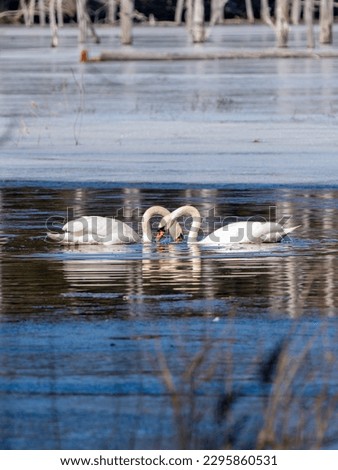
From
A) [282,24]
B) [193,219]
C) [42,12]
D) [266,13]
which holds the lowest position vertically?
[193,219]

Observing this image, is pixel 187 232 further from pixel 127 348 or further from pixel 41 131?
pixel 41 131

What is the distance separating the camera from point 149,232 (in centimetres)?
1152

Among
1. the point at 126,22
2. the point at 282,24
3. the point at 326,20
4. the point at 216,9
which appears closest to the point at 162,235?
the point at 282,24

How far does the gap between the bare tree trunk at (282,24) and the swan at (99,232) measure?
41.8m

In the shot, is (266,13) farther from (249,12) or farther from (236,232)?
(236,232)

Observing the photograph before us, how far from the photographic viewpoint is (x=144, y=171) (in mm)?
16984

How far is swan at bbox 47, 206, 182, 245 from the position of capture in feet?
37.0

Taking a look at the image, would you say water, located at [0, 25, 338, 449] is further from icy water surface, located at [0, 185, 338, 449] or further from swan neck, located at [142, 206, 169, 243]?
swan neck, located at [142, 206, 169, 243]

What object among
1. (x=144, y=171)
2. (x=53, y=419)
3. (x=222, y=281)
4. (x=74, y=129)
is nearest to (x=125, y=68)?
(x=74, y=129)

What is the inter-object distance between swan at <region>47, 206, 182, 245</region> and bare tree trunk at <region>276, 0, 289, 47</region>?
4177 cm

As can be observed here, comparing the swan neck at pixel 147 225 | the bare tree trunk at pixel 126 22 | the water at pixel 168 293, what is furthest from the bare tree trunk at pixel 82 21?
the swan neck at pixel 147 225

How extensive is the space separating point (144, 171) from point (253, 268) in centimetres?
678

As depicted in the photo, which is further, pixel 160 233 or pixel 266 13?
pixel 266 13

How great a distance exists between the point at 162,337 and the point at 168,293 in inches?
57.0
